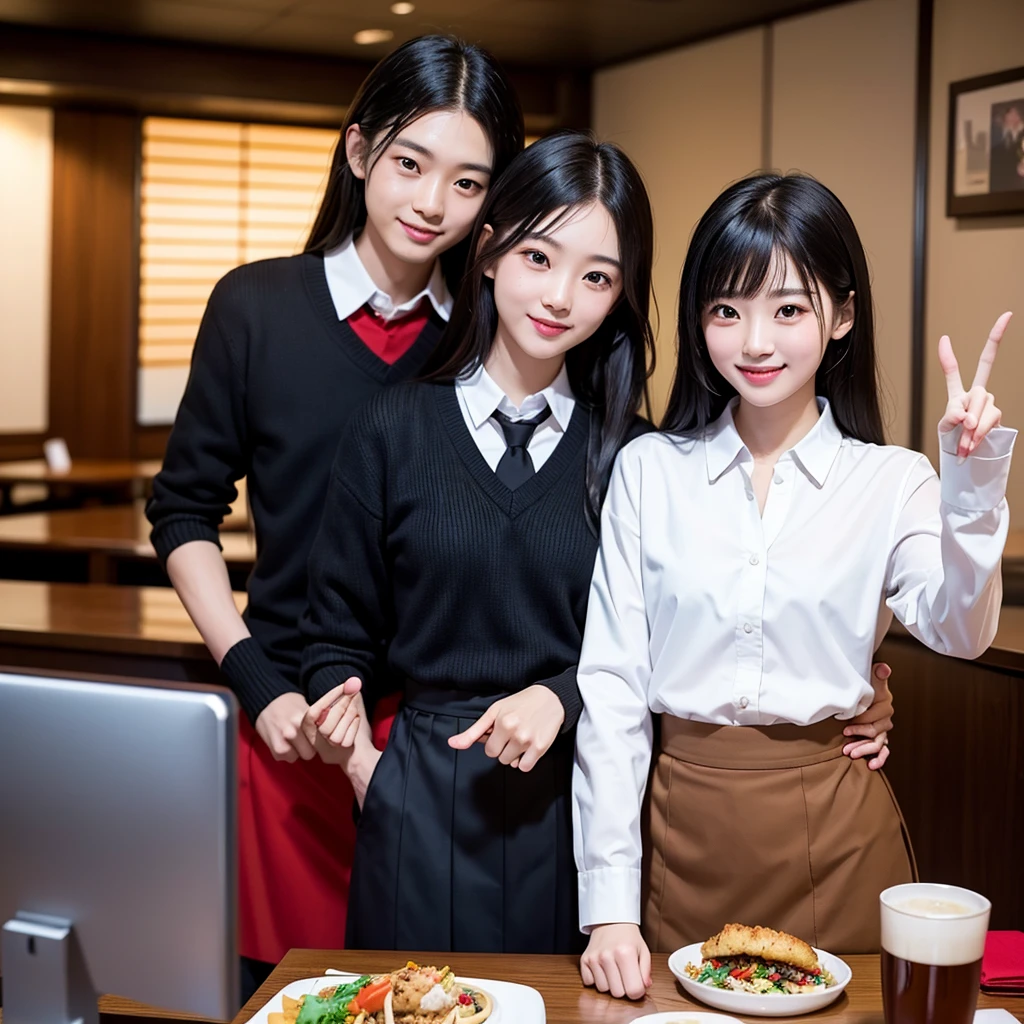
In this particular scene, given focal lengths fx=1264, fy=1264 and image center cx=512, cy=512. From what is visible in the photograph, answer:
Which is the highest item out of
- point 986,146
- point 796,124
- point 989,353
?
point 796,124

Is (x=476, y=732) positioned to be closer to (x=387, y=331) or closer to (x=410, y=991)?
(x=410, y=991)

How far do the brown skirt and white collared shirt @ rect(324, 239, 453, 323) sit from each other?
763 millimetres

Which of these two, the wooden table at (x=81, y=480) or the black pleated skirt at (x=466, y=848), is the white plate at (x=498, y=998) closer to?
the black pleated skirt at (x=466, y=848)

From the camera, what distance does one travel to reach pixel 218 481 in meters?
1.95

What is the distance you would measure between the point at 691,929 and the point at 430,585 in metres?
0.56

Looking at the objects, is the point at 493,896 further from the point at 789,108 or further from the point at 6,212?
the point at 6,212

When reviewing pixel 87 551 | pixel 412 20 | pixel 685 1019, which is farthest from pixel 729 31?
pixel 685 1019

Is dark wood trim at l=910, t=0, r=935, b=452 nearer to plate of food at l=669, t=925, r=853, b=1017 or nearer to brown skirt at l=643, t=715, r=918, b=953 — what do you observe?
brown skirt at l=643, t=715, r=918, b=953

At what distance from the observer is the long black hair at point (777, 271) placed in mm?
1533

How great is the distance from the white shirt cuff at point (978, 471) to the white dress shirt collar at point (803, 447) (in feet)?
0.98

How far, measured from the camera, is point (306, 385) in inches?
74.4

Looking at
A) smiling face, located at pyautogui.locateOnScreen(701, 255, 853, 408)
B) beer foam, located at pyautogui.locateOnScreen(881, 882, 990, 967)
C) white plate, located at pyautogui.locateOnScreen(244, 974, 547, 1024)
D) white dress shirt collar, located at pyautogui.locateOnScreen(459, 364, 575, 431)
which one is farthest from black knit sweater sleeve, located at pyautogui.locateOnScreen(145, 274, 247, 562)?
beer foam, located at pyautogui.locateOnScreen(881, 882, 990, 967)

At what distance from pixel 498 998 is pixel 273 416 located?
0.97 metres

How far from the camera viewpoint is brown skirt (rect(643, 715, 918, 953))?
156 centimetres
